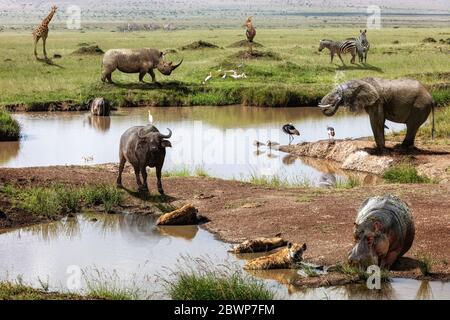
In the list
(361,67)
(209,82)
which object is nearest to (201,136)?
(209,82)

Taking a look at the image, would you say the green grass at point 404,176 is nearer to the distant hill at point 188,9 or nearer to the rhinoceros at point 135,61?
the rhinoceros at point 135,61

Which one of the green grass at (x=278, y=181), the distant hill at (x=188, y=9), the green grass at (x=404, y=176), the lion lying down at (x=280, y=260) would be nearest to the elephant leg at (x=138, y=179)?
the green grass at (x=278, y=181)

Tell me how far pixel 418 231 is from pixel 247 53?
26.7m

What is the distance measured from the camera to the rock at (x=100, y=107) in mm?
27594

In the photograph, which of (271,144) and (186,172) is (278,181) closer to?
(186,172)

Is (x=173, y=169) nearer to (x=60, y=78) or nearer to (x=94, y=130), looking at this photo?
(x=94, y=130)

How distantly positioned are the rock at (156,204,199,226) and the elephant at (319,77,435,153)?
21.5 feet

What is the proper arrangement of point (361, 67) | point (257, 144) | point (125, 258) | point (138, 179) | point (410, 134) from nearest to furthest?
point (125, 258)
point (138, 179)
point (410, 134)
point (257, 144)
point (361, 67)

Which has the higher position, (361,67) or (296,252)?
(296,252)

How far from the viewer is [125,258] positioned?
1248 cm

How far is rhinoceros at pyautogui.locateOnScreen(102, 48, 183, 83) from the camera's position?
3234cm

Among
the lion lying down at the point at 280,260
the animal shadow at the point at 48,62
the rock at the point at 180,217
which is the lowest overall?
the animal shadow at the point at 48,62

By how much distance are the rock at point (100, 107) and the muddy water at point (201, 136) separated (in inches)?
10.3

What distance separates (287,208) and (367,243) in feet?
11.8
